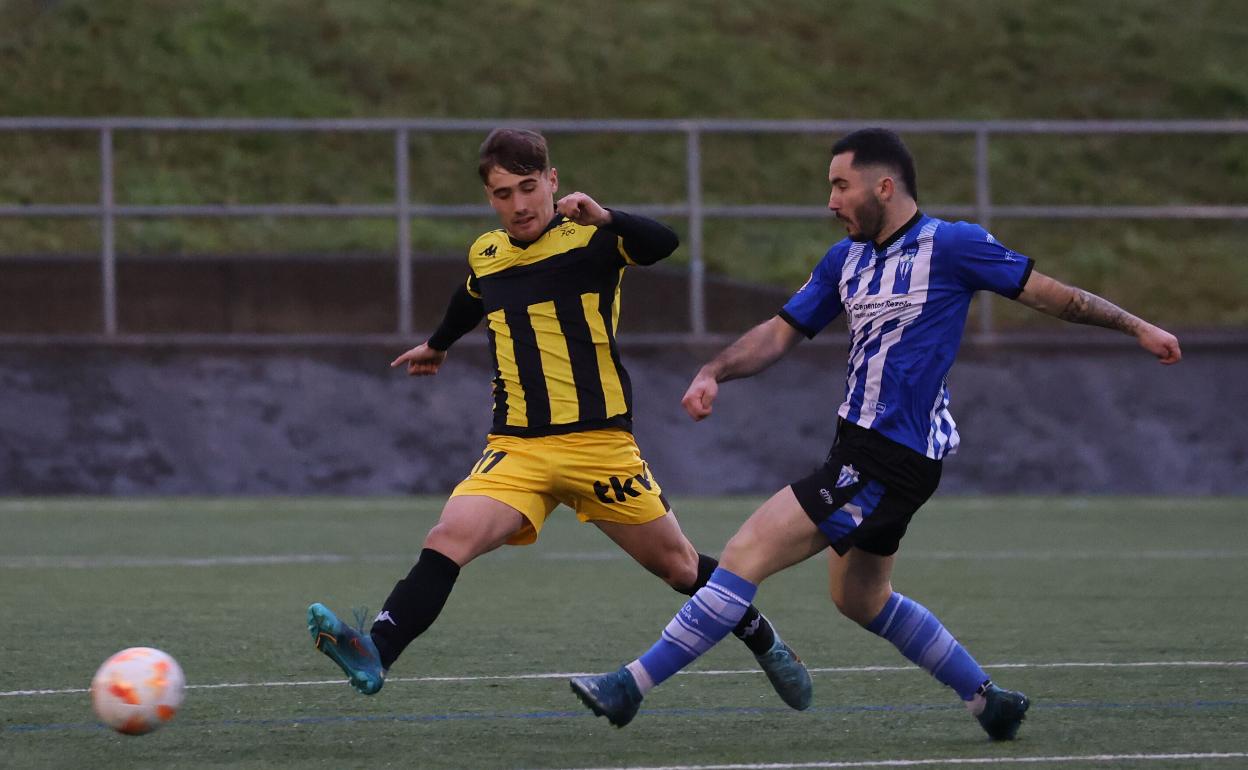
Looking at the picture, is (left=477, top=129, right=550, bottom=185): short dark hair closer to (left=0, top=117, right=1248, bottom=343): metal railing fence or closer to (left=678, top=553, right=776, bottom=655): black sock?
(left=678, top=553, right=776, bottom=655): black sock

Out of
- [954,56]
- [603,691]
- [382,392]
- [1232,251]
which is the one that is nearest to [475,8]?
[954,56]

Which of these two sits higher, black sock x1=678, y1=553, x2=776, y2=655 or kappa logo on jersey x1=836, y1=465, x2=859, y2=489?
kappa logo on jersey x1=836, y1=465, x2=859, y2=489

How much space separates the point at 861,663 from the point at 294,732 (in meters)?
2.20

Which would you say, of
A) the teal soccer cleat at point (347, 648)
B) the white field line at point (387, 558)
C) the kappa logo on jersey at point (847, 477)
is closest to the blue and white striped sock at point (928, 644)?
the kappa logo on jersey at point (847, 477)

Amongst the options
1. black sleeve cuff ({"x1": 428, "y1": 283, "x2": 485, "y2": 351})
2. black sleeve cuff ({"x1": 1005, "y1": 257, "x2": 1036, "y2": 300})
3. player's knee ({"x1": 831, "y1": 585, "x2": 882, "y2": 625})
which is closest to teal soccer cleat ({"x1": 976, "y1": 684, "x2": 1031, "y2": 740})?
player's knee ({"x1": 831, "y1": 585, "x2": 882, "y2": 625})

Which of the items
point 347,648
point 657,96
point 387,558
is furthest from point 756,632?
point 657,96

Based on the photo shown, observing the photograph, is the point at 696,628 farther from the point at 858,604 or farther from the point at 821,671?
the point at 821,671

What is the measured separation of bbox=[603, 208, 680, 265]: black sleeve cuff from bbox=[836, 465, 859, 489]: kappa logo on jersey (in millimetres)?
927

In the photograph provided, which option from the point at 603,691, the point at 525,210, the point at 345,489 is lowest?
the point at 345,489

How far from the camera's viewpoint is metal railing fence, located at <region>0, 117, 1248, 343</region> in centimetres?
1358

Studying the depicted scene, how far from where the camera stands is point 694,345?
13734 mm

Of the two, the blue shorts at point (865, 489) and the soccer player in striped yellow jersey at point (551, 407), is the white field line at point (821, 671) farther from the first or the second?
the blue shorts at point (865, 489)

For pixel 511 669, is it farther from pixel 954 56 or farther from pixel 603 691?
pixel 954 56

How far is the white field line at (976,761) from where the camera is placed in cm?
479
